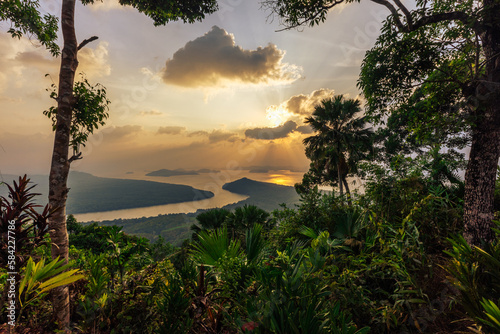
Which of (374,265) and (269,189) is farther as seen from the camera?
(269,189)

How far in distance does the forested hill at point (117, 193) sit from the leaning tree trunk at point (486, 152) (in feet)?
303

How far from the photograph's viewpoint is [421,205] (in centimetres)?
446

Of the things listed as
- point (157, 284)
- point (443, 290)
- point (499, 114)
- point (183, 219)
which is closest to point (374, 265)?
point (443, 290)

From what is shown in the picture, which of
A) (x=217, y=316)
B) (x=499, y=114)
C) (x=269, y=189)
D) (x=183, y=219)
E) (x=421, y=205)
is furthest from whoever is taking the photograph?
(x=269, y=189)

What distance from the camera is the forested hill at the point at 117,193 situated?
112812mm

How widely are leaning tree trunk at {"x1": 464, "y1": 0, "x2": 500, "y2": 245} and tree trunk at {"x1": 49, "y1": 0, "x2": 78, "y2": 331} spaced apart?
24.0 feet

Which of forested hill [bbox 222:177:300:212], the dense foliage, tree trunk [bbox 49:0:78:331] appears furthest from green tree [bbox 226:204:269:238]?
forested hill [bbox 222:177:300:212]

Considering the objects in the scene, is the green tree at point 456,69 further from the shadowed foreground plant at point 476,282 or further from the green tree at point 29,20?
the green tree at point 29,20

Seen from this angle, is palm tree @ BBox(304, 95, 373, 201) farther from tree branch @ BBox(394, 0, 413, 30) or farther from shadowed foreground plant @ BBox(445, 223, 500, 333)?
shadowed foreground plant @ BBox(445, 223, 500, 333)

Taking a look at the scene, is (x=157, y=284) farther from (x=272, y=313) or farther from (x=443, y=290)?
(x=443, y=290)

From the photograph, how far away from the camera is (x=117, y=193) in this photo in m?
141

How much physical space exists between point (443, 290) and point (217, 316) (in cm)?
329

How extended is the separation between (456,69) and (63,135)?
338 inches

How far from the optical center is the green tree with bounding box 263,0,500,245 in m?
3.94
